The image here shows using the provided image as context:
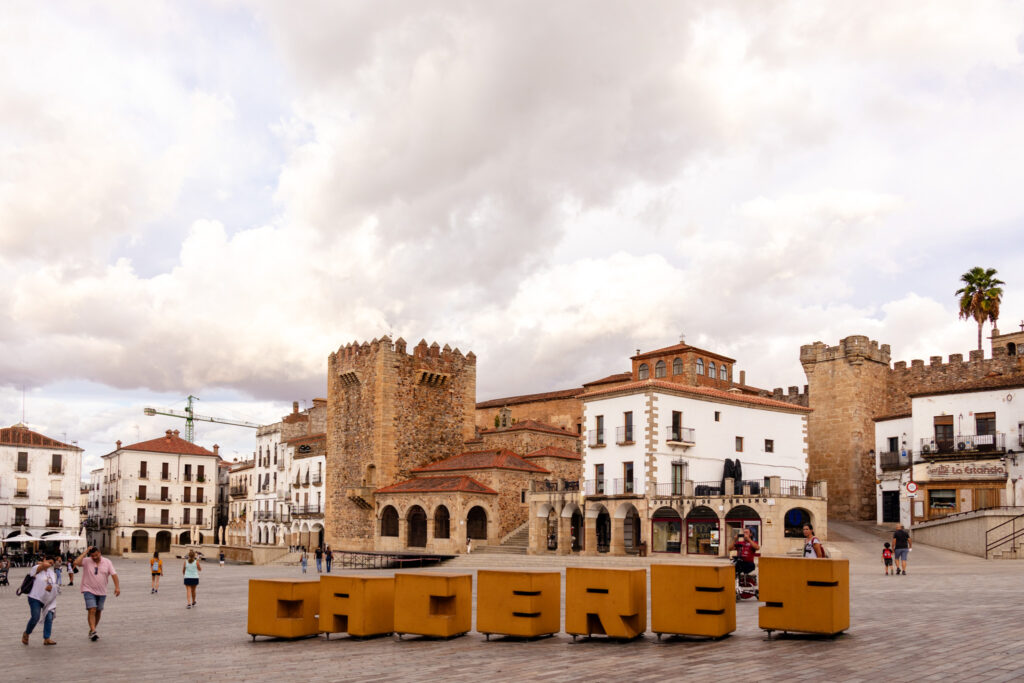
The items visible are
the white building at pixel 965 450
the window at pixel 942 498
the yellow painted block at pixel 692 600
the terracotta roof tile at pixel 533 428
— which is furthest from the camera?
the terracotta roof tile at pixel 533 428

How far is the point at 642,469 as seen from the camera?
146 ft

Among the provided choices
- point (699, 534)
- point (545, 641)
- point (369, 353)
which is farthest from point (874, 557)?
point (369, 353)

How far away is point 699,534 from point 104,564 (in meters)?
30.8

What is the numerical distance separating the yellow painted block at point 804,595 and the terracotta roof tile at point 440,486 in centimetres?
3987

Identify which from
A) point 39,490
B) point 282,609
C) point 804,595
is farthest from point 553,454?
point 804,595

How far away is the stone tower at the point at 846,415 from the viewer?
5491 centimetres

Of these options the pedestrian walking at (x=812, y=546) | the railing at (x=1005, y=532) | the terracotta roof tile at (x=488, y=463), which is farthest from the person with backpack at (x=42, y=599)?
the terracotta roof tile at (x=488, y=463)

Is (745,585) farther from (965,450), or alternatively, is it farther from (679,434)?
(965,450)

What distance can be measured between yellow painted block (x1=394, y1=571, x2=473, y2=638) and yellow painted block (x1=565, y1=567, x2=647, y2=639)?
1.73 metres

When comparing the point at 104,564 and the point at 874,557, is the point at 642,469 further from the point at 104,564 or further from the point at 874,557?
the point at 104,564

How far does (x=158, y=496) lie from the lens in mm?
87062

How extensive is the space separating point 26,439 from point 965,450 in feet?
219

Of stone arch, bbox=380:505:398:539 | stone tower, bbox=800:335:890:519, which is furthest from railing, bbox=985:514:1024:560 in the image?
stone arch, bbox=380:505:398:539

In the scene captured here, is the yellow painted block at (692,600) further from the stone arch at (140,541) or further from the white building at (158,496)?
the stone arch at (140,541)
